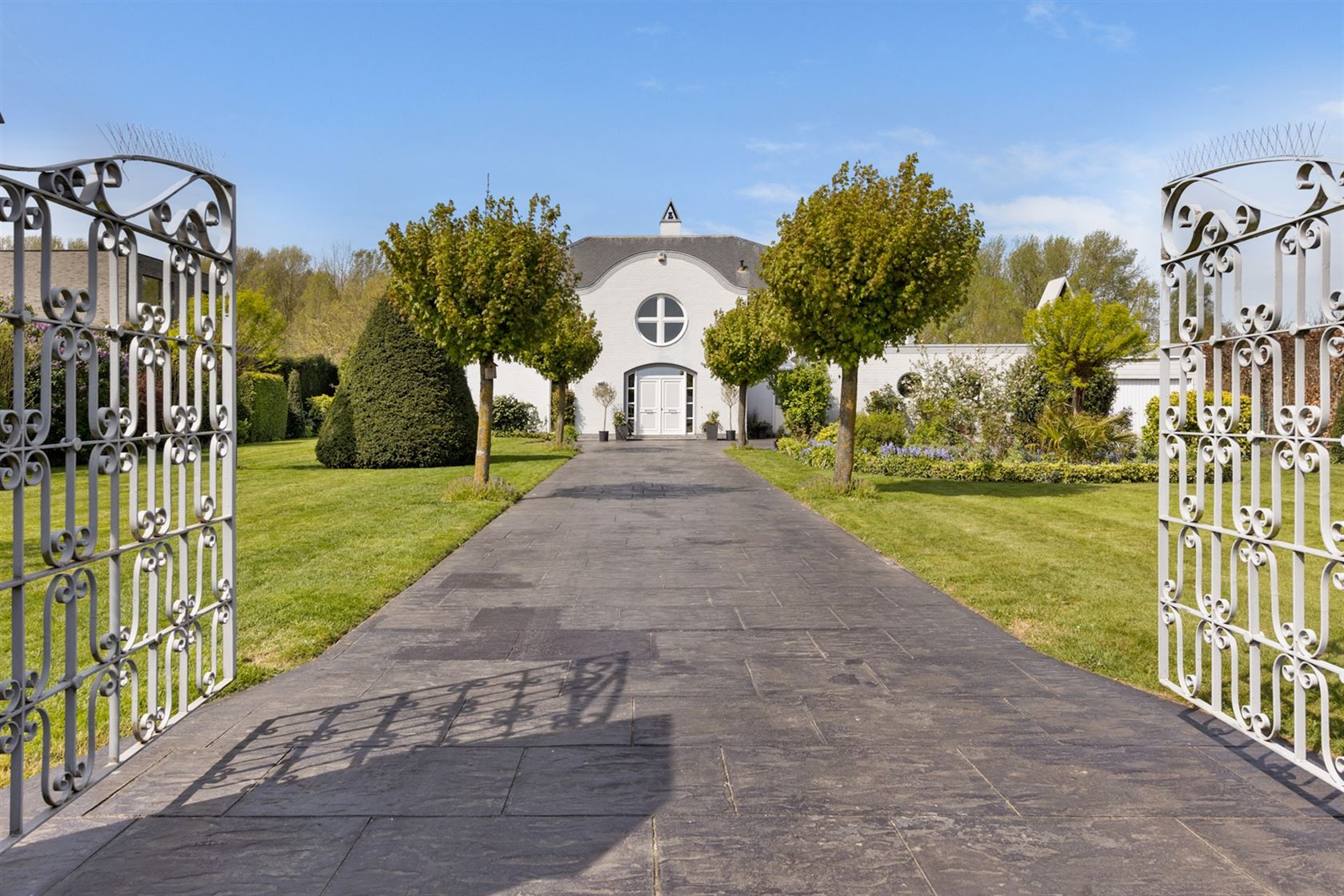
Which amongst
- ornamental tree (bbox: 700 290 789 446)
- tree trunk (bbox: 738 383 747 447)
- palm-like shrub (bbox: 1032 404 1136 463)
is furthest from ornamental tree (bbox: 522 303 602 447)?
palm-like shrub (bbox: 1032 404 1136 463)

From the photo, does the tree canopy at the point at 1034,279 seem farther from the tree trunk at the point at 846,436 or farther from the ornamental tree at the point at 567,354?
the tree trunk at the point at 846,436

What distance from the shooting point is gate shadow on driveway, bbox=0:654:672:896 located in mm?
2699

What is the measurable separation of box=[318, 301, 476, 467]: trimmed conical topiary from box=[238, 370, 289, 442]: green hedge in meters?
7.38

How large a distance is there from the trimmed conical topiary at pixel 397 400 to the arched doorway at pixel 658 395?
15265mm

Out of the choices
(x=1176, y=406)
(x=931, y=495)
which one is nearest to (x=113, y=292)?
(x=1176, y=406)

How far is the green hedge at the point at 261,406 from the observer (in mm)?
25562

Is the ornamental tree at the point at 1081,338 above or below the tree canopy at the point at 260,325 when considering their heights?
→ below

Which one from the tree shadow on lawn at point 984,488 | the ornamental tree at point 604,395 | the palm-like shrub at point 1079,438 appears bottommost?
the tree shadow on lawn at point 984,488

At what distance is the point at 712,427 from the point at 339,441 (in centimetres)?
1646

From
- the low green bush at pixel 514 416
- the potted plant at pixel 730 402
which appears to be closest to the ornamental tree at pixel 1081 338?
the potted plant at pixel 730 402

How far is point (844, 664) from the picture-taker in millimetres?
5051

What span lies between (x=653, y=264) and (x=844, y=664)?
29.3 metres

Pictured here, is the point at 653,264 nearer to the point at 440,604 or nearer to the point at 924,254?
the point at 924,254

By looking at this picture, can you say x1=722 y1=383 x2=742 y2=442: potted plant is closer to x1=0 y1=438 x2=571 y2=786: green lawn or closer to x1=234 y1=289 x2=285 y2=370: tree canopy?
x1=234 y1=289 x2=285 y2=370: tree canopy
